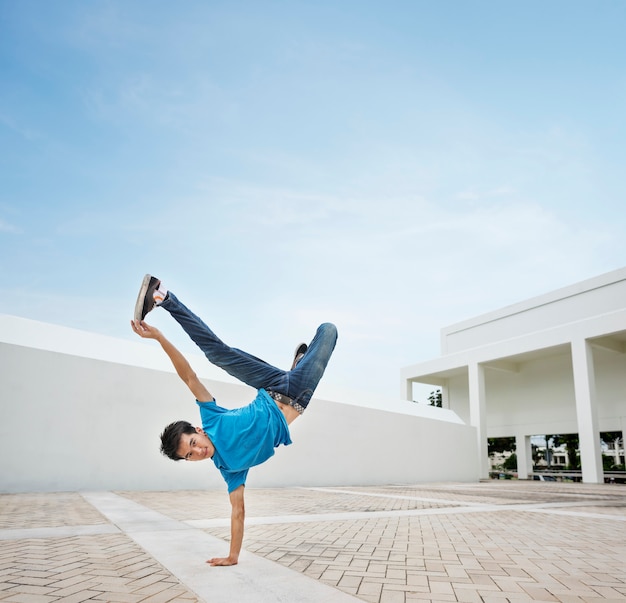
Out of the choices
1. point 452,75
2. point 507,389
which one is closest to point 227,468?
point 452,75

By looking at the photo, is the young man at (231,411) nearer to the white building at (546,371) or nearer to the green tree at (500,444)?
the white building at (546,371)

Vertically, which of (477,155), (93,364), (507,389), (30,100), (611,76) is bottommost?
(93,364)

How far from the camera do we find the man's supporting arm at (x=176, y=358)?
2.51 metres

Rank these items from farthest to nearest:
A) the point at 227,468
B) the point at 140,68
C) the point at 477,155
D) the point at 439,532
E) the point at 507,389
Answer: the point at 507,389 → the point at 477,155 → the point at 140,68 → the point at 439,532 → the point at 227,468

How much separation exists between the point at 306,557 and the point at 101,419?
6903mm

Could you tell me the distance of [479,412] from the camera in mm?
20766

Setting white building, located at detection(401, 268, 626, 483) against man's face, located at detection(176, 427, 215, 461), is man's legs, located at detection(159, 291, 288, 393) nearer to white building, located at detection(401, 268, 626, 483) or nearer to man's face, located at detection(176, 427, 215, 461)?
man's face, located at detection(176, 427, 215, 461)

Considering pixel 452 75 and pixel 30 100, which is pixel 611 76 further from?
pixel 30 100

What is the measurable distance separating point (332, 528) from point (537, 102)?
37.4 feet

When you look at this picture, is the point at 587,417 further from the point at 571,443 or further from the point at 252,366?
the point at 571,443

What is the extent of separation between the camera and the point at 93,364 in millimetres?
8688

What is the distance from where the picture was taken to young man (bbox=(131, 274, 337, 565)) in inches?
99.7

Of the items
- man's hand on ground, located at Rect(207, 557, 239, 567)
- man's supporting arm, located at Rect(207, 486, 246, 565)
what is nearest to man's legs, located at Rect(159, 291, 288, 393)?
man's supporting arm, located at Rect(207, 486, 246, 565)

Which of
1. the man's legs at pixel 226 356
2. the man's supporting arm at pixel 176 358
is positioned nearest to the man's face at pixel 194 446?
the man's supporting arm at pixel 176 358
